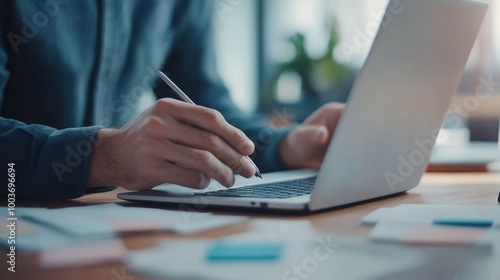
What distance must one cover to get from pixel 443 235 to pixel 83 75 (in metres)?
0.98

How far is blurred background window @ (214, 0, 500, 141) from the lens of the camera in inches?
141

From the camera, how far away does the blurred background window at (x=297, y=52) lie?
11.7 ft

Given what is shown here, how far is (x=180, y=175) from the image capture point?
838mm

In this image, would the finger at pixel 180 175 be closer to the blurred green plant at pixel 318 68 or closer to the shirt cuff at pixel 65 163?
the shirt cuff at pixel 65 163

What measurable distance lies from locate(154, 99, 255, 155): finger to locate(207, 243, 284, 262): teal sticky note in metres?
0.28

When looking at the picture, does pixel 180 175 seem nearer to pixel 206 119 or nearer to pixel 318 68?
pixel 206 119

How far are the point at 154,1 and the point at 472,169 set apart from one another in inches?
33.5

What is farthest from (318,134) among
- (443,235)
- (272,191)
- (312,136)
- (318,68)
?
(318,68)

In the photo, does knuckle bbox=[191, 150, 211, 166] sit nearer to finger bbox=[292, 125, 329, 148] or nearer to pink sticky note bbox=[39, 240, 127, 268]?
pink sticky note bbox=[39, 240, 127, 268]

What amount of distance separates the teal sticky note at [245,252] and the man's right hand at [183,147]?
0.27 m

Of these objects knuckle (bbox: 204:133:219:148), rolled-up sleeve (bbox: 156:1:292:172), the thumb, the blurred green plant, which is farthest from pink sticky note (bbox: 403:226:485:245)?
the blurred green plant

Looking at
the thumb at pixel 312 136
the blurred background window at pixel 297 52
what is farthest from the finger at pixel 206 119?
the blurred background window at pixel 297 52

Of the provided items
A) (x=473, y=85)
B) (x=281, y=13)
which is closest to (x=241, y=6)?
(x=281, y=13)

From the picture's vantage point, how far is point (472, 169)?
143 centimetres
